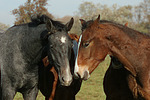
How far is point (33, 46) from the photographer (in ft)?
14.5

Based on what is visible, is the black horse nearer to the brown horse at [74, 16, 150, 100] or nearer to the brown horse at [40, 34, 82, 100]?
the brown horse at [40, 34, 82, 100]

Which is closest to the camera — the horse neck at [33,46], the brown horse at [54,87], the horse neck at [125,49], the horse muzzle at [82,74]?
the horse muzzle at [82,74]

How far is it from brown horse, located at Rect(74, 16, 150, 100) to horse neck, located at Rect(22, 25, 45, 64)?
3.77ft

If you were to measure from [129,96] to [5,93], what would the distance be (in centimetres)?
232

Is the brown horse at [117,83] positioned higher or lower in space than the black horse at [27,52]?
lower

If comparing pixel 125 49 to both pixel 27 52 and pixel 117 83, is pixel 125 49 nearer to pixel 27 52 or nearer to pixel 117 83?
pixel 117 83

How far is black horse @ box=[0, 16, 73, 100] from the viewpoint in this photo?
4.14m

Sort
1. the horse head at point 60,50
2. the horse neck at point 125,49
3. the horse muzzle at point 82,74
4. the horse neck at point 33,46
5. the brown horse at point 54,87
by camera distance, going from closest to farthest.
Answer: the horse muzzle at point 82,74, the horse neck at point 125,49, the horse head at point 60,50, the horse neck at point 33,46, the brown horse at point 54,87

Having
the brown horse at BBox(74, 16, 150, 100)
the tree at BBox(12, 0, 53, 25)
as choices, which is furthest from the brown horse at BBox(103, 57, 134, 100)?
the tree at BBox(12, 0, 53, 25)

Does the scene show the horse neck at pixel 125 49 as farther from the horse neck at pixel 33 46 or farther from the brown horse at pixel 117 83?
the horse neck at pixel 33 46

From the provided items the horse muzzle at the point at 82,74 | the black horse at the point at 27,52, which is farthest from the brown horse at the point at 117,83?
the black horse at the point at 27,52

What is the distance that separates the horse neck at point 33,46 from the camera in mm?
4402

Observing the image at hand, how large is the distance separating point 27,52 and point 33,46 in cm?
17

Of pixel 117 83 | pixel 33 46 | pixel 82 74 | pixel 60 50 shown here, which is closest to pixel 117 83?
pixel 117 83
